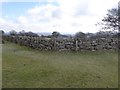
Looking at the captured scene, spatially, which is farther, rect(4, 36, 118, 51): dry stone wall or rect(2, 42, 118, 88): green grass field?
rect(4, 36, 118, 51): dry stone wall

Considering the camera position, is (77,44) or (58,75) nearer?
(58,75)

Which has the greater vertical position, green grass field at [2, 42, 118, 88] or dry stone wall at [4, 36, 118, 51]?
dry stone wall at [4, 36, 118, 51]

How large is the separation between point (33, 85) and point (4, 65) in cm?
389

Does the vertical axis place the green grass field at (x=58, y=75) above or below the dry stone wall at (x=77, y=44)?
below

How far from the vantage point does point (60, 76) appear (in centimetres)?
1044

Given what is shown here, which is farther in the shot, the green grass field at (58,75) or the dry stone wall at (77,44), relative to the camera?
the dry stone wall at (77,44)

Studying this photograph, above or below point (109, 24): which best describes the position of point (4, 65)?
below

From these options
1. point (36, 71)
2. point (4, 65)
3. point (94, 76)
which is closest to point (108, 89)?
point (94, 76)

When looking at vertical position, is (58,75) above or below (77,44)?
below

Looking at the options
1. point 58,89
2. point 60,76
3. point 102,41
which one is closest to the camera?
point 58,89

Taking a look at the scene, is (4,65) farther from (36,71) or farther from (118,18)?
(118,18)

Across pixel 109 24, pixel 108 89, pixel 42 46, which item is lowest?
pixel 108 89

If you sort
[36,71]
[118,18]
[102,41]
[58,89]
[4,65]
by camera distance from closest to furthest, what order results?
1. [58,89]
2. [36,71]
3. [4,65]
4. [118,18]
5. [102,41]

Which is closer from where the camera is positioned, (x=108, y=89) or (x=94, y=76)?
(x=108, y=89)
